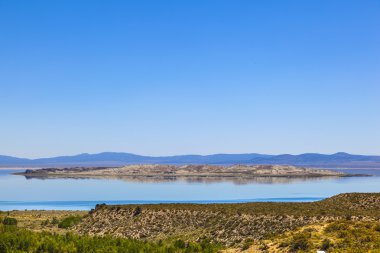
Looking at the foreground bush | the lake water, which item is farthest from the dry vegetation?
the lake water

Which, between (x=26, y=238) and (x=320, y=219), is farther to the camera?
(x=320, y=219)

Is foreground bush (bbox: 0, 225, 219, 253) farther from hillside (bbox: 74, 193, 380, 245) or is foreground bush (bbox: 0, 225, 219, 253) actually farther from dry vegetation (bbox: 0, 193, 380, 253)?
hillside (bbox: 74, 193, 380, 245)

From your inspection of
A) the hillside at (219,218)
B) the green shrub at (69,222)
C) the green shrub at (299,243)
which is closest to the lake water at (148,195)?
the green shrub at (69,222)

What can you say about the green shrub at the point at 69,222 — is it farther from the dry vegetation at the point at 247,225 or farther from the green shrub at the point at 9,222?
the green shrub at the point at 9,222

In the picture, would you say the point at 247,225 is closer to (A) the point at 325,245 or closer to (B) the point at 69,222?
(A) the point at 325,245

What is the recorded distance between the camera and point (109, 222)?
56438 millimetres

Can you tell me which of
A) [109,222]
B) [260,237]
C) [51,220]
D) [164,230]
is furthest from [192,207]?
[51,220]

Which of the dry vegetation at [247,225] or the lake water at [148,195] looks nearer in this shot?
the dry vegetation at [247,225]

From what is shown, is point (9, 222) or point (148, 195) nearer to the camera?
point (9, 222)

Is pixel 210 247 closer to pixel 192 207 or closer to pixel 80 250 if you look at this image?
pixel 80 250

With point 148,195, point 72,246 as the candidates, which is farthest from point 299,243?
point 148,195

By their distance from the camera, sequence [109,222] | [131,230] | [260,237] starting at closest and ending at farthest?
[260,237], [131,230], [109,222]

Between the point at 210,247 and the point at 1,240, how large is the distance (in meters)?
16.3

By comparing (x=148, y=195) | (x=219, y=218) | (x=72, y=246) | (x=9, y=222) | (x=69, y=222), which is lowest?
(x=148, y=195)
